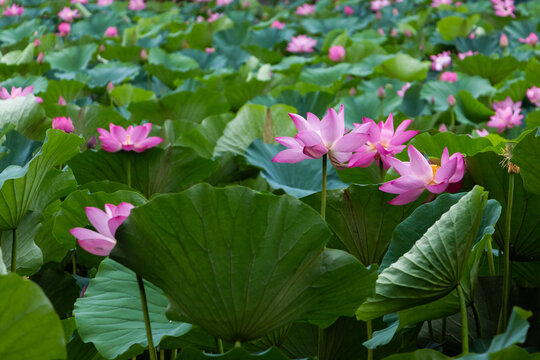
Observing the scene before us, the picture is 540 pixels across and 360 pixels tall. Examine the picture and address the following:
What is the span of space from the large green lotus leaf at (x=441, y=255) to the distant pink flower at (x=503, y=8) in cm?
330

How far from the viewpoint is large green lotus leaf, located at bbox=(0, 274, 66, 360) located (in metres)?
0.52

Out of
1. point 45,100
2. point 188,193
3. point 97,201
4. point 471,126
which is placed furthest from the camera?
point 45,100

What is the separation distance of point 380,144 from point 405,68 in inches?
69.3

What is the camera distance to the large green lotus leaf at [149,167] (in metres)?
1.24

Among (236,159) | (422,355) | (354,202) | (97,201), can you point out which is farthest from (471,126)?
(422,355)

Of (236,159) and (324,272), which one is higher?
(324,272)

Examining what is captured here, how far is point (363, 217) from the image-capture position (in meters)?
0.87

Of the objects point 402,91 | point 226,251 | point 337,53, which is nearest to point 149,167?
point 226,251

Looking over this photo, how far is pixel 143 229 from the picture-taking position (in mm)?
636

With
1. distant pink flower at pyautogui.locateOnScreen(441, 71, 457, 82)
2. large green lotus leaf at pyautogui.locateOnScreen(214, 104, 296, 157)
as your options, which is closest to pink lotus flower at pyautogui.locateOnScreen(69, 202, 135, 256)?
large green lotus leaf at pyautogui.locateOnScreen(214, 104, 296, 157)

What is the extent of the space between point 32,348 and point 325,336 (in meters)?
0.41

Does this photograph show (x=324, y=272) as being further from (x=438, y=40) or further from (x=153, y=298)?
(x=438, y=40)

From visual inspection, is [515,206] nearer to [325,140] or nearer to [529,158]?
[529,158]

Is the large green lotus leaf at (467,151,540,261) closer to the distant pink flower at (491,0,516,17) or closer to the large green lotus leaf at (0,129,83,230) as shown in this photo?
the large green lotus leaf at (0,129,83,230)
